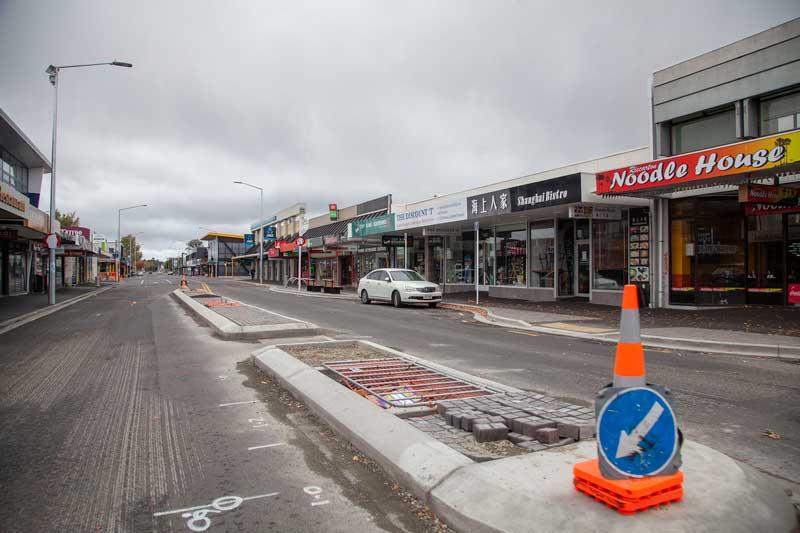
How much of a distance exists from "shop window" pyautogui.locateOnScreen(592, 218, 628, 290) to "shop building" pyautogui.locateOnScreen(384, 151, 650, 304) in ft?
0.11

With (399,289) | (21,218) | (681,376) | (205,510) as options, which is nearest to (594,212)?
(399,289)

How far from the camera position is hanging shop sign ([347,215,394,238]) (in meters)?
26.3

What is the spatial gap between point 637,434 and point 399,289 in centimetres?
1801

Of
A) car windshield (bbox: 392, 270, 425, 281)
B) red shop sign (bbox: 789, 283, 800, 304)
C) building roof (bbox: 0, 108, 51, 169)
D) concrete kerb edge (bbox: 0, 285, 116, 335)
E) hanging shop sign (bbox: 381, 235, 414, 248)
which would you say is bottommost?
concrete kerb edge (bbox: 0, 285, 116, 335)

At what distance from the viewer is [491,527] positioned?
287 centimetres

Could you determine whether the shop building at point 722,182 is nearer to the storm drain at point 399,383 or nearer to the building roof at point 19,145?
the storm drain at point 399,383

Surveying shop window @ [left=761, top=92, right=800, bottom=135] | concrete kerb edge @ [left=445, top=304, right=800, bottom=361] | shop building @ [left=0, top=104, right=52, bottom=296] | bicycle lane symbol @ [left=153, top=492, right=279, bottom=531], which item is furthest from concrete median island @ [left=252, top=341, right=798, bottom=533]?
shop building @ [left=0, top=104, right=52, bottom=296]

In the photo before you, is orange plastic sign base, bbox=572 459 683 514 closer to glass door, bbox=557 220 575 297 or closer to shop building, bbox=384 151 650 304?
shop building, bbox=384 151 650 304

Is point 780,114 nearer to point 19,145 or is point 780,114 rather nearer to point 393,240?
→ point 393,240

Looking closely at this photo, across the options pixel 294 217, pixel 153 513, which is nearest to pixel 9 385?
pixel 153 513

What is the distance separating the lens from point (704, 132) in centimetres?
1568

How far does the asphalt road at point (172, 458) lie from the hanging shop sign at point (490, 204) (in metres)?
13.2

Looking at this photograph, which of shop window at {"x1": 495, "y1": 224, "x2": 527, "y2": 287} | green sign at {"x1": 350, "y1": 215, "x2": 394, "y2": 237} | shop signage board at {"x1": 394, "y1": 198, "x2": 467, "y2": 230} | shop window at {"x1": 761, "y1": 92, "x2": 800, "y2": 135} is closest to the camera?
shop window at {"x1": 761, "y1": 92, "x2": 800, "y2": 135}

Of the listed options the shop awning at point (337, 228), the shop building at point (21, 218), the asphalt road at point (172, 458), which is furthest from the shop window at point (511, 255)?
the shop building at point (21, 218)
